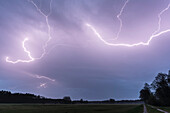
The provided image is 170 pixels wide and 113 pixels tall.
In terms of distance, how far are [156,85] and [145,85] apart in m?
46.6

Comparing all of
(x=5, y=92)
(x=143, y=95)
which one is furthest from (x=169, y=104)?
(x=5, y=92)

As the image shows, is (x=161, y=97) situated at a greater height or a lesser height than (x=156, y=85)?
lesser

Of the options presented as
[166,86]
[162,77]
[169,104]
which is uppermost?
[162,77]

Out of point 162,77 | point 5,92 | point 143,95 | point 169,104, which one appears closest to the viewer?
point 169,104

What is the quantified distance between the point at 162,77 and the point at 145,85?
5042 centimetres

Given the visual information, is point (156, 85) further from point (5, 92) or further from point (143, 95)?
→ point (5, 92)

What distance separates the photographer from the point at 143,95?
115 m

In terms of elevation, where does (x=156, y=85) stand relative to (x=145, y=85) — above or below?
below

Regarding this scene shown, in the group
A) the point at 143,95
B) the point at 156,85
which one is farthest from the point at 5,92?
the point at 156,85

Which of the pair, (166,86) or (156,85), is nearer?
(166,86)

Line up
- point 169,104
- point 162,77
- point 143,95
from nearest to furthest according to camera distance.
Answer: point 169,104 < point 162,77 < point 143,95

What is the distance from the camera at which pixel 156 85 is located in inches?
2953

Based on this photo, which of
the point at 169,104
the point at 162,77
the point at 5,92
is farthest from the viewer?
the point at 5,92

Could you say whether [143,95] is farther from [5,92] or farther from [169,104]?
[5,92]
